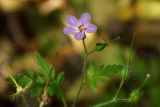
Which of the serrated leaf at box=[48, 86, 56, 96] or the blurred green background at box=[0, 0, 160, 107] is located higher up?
the serrated leaf at box=[48, 86, 56, 96]

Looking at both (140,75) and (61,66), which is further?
(61,66)

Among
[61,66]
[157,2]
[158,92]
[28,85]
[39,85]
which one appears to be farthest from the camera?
[157,2]

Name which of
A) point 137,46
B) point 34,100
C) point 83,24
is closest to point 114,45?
point 137,46

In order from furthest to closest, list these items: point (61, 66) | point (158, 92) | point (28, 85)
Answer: point (61, 66) < point (158, 92) < point (28, 85)

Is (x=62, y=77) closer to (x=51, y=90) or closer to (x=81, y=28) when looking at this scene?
(x=51, y=90)

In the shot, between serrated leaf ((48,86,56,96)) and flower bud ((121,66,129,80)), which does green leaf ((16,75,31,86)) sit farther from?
flower bud ((121,66,129,80))

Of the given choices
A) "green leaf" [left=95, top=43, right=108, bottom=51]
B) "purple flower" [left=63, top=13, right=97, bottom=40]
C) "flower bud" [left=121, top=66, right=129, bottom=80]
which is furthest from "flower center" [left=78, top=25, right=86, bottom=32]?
"flower bud" [left=121, top=66, right=129, bottom=80]

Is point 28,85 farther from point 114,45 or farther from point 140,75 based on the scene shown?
point 114,45
